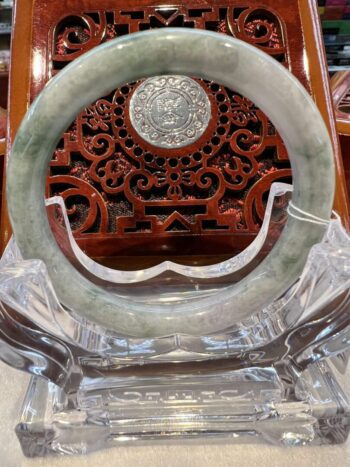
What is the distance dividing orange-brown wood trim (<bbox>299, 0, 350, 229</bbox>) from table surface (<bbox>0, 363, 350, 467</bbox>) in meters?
0.40

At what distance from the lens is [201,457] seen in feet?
1.76

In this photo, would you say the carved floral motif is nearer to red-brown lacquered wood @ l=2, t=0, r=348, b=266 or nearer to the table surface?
red-brown lacquered wood @ l=2, t=0, r=348, b=266

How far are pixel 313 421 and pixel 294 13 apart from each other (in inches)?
27.5

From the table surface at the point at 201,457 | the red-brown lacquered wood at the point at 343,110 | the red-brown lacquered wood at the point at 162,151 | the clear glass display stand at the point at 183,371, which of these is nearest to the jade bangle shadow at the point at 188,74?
the clear glass display stand at the point at 183,371

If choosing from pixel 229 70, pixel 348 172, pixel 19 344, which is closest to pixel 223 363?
pixel 19 344

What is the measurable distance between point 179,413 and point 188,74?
0.41 meters

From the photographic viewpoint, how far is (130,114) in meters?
0.82

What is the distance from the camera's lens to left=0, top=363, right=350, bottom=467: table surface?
0.53 metres

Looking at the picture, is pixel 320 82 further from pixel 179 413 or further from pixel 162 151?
pixel 179 413

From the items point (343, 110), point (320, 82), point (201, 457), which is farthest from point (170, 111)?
point (201, 457)

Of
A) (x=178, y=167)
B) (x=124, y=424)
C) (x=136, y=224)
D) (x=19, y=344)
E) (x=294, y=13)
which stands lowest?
(x=124, y=424)

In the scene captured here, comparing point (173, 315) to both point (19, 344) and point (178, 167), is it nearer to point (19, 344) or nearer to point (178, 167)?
point (19, 344)

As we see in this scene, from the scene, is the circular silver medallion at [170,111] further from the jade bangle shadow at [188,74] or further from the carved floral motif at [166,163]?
the jade bangle shadow at [188,74]

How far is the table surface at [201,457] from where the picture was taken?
528mm
